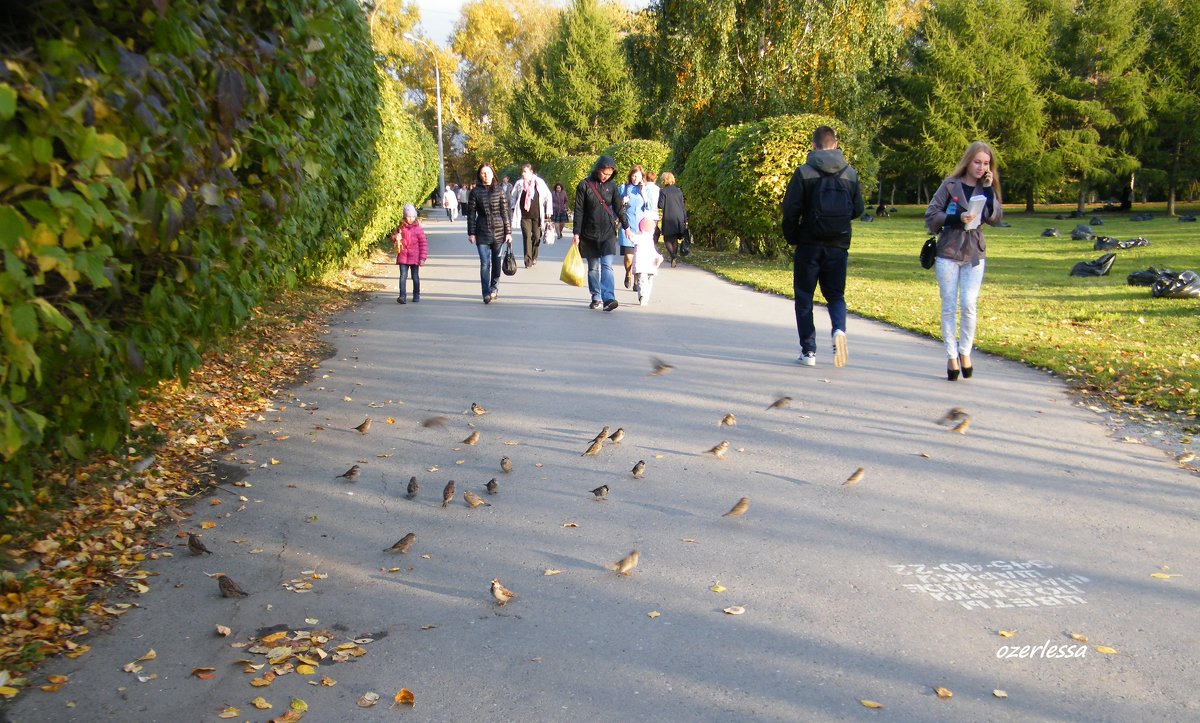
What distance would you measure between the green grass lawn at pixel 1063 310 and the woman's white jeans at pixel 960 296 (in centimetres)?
96

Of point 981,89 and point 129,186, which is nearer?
point 129,186

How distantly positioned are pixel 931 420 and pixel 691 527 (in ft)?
10.1

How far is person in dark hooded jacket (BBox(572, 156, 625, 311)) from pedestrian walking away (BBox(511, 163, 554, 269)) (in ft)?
16.7

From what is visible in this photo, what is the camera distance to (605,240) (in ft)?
43.1

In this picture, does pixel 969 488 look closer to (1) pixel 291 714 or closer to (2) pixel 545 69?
(1) pixel 291 714

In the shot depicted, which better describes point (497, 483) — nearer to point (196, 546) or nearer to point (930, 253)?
point (196, 546)

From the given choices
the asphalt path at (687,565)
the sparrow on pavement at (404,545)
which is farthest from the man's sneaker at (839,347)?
the sparrow on pavement at (404,545)

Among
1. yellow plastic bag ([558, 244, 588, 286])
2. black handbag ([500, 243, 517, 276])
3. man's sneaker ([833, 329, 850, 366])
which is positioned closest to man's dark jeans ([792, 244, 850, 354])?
man's sneaker ([833, 329, 850, 366])

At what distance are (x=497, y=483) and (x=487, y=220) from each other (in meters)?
8.77

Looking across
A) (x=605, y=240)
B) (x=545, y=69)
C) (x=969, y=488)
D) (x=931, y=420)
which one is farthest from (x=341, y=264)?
(x=545, y=69)

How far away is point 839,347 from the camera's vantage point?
9289 mm

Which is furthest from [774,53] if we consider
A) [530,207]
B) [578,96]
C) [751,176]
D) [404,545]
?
[578,96]

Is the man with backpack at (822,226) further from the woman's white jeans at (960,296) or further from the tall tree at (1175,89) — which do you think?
the tall tree at (1175,89)

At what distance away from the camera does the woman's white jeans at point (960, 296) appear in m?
8.73
